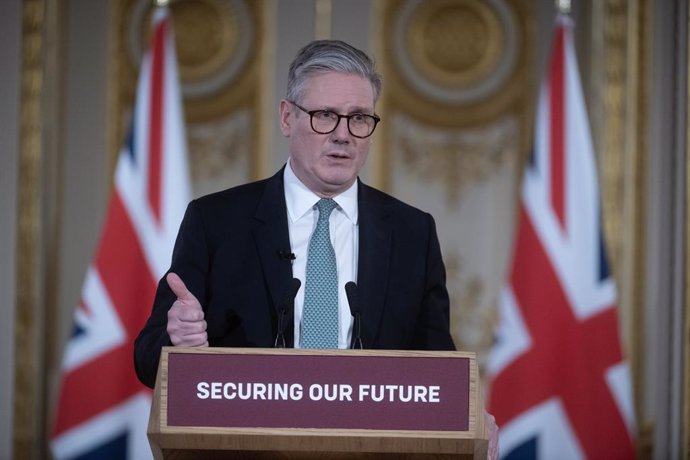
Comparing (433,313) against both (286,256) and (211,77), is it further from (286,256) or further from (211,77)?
(211,77)

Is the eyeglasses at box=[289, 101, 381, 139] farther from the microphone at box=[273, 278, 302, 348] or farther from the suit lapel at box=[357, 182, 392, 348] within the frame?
the microphone at box=[273, 278, 302, 348]

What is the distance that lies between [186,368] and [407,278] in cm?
64

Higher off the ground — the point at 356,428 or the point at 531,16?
the point at 531,16

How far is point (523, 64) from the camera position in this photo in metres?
4.80

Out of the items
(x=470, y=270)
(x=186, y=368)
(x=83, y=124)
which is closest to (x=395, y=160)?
(x=470, y=270)

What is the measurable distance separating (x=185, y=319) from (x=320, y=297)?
342mm

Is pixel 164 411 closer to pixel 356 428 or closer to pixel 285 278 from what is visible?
pixel 356 428

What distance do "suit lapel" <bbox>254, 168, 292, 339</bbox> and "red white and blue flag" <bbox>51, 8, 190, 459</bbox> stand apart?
2.37 m

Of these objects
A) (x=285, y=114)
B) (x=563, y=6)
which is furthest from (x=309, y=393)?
(x=563, y=6)

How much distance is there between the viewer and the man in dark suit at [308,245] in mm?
1937

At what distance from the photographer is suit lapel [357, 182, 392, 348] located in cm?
195

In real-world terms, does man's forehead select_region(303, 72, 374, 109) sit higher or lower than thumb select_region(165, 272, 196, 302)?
higher

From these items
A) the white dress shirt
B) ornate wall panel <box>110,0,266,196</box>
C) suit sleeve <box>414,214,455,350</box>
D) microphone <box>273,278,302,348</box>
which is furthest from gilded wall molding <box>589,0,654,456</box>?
microphone <box>273,278,302,348</box>

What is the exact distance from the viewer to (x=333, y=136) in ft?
6.44
